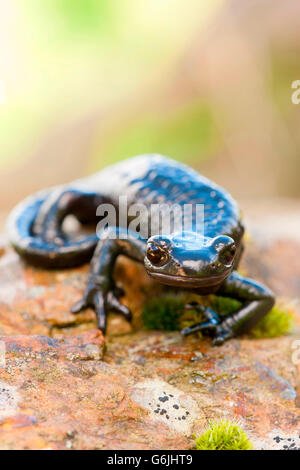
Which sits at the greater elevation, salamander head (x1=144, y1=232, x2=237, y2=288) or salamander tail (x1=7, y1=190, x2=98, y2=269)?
salamander head (x1=144, y1=232, x2=237, y2=288)

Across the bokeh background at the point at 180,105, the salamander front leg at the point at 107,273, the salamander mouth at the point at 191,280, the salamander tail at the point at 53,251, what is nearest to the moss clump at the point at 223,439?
the salamander mouth at the point at 191,280

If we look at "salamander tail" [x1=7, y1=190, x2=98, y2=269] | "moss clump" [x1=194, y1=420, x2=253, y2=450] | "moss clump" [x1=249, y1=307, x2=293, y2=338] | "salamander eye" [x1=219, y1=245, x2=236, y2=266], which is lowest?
"moss clump" [x1=249, y1=307, x2=293, y2=338]

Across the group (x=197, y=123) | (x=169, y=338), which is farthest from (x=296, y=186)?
(x=169, y=338)

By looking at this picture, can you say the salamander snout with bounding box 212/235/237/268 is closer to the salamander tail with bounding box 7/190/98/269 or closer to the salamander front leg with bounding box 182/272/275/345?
the salamander front leg with bounding box 182/272/275/345

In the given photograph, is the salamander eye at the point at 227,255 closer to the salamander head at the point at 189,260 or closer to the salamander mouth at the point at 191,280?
the salamander head at the point at 189,260

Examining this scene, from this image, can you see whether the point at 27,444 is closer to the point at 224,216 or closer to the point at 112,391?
the point at 112,391
